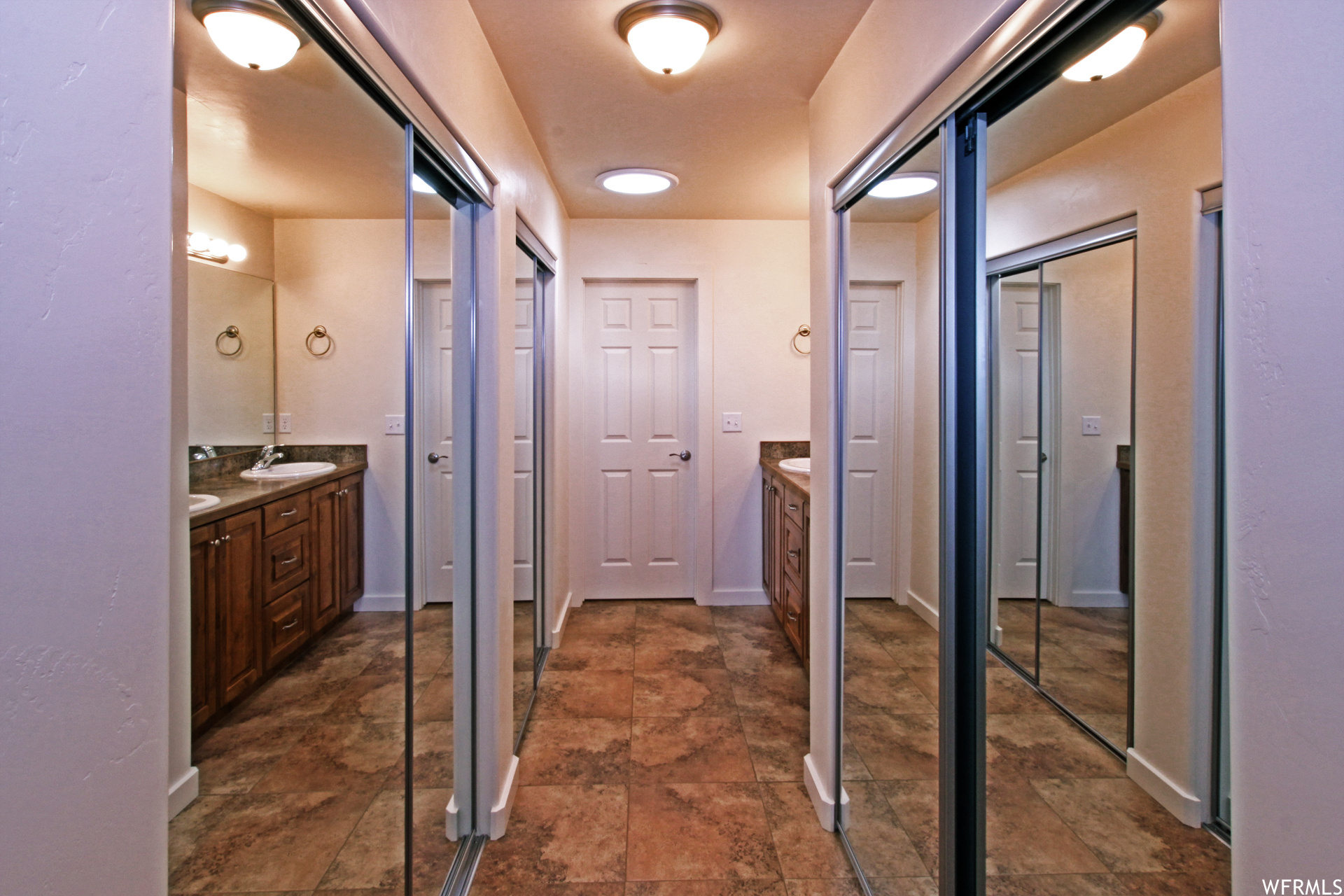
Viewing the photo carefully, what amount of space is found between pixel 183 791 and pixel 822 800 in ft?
6.27

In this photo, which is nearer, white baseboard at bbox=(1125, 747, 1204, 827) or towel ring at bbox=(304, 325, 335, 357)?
white baseboard at bbox=(1125, 747, 1204, 827)

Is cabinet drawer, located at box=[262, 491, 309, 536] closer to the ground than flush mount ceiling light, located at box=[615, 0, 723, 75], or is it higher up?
closer to the ground

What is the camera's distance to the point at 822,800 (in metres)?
2.17

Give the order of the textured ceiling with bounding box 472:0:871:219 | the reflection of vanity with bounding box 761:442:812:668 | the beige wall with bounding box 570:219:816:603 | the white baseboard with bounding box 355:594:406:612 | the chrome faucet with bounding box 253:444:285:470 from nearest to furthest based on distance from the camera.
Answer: the chrome faucet with bounding box 253:444:285:470 < the white baseboard with bounding box 355:594:406:612 < the textured ceiling with bounding box 472:0:871:219 < the reflection of vanity with bounding box 761:442:812:668 < the beige wall with bounding box 570:219:816:603

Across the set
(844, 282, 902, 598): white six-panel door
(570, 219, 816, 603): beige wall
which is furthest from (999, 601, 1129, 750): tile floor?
(570, 219, 816, 603): beige wall

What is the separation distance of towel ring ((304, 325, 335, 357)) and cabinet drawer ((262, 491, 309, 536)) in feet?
0.73

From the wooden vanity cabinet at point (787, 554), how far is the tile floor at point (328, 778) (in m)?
1.64

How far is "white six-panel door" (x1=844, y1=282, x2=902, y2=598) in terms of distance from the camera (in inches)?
67.1

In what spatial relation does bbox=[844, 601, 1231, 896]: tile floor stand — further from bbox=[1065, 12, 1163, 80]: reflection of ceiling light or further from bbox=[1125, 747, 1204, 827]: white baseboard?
bbox=[1065, 12, 1163, 80]: reflection of ceiling light

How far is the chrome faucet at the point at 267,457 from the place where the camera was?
36.1 inches

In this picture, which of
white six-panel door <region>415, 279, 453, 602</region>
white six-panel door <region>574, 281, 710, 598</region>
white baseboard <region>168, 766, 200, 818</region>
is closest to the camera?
white baseboard <region>168, 766, 200, 818</region>

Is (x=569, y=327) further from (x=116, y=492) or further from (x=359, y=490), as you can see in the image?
(x=116, y=492)
